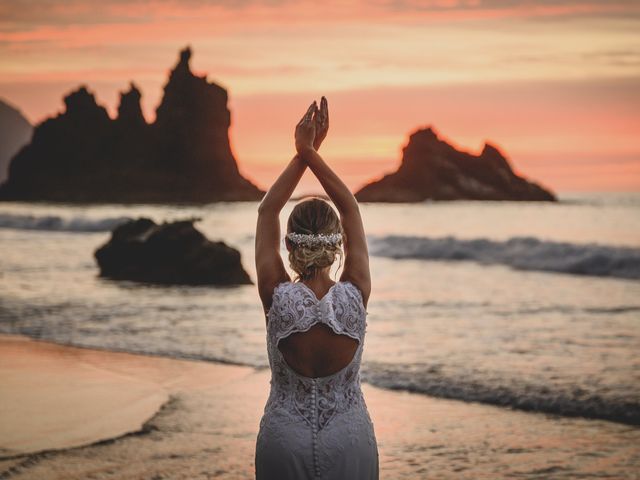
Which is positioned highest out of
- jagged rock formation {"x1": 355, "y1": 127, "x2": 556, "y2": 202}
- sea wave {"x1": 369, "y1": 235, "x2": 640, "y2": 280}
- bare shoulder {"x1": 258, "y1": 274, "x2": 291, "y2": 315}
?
jagged rock formation {"x1": 355, "y1": 127, "x2": 556, "y2": 202}

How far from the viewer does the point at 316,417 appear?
369cm

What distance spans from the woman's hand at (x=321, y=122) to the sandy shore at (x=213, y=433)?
3.19 m

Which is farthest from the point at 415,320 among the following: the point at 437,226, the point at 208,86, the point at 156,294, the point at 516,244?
the point at 208,86

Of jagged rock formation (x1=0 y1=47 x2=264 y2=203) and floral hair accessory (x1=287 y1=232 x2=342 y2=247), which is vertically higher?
jagged rock formation (x1=0 y1=47 x2=264 y2=203)

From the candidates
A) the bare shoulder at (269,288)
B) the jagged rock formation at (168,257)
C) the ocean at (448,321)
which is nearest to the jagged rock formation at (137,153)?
the ocean at (448,321)

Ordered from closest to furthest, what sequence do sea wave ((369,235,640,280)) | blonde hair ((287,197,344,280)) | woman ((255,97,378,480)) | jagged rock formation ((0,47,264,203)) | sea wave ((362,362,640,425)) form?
blonde hair ((287,197,344,280))
woman ((255,97,378,480))
sea wave ((362,362,640,425))
sea wave ((369,235,640,280))
jagged rock formation ((0,47,264,203))

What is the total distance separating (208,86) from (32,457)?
166m

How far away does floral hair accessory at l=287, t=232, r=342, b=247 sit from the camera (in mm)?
3492

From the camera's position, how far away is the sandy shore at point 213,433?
6.43 meters

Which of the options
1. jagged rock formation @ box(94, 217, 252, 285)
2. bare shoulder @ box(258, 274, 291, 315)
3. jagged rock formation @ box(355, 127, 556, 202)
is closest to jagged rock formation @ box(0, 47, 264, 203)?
jagged rock formation @ box(355, 127, 556, 202)

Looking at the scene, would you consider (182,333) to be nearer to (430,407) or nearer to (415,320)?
(415,320)

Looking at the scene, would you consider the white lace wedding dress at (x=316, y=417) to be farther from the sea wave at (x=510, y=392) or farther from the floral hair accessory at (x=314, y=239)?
the sea wave at (x=510, y=392)

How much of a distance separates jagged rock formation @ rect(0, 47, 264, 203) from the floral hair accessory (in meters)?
156

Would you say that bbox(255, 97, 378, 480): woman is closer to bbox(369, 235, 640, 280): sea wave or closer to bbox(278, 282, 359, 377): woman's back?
bbox(278, 282, 359, 377): woman's back
